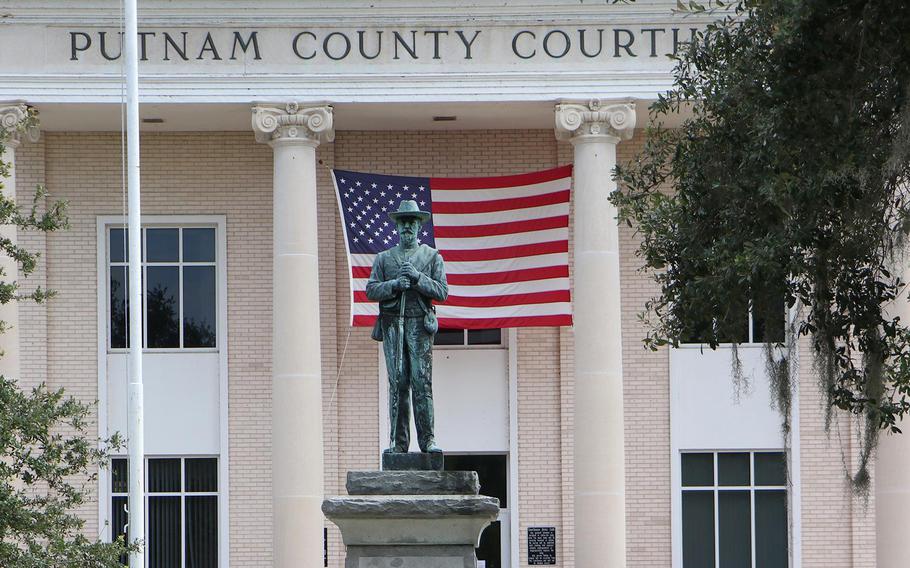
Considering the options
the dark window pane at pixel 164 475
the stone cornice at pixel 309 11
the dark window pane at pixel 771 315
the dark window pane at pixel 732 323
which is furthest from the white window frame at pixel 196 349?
the dark window pane at pixel 732 323

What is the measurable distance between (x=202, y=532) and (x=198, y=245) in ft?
15.9

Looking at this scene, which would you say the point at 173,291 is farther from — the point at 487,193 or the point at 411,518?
the point at 411,518

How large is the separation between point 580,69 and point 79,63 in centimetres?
783

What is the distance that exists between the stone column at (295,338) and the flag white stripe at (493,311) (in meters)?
1.02

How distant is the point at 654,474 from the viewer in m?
30.8

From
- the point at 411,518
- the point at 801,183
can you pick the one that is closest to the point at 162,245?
the point at 411,518

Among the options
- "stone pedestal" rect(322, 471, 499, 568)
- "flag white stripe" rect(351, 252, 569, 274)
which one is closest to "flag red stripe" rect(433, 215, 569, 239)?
"flag white stripe" rect(351, 252, 569, 274)

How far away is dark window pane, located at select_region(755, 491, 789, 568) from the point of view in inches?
1208

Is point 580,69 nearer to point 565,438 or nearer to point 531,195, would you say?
point 531,195

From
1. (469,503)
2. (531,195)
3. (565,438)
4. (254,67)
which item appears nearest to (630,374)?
(565,438)

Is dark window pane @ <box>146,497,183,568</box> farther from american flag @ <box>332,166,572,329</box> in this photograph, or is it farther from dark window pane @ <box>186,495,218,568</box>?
american flag @ <box>332,166,572,329</box>

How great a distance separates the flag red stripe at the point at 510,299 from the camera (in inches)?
1156

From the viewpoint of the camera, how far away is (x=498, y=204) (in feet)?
97.1

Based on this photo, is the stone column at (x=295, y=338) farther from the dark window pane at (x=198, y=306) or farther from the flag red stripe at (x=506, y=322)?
the dark window pane at (x=198, y=306)
